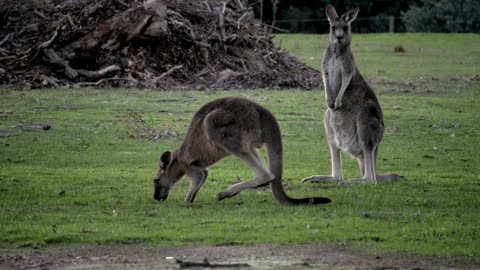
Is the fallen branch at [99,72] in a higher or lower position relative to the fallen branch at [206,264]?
lower

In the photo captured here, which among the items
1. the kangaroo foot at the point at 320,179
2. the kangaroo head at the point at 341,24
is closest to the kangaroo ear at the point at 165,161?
the kangaroo foot at the point at 320,179

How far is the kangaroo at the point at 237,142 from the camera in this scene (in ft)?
34.2

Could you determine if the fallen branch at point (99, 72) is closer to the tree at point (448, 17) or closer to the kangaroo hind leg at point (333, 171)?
the kangaroo hind leg at point (333, 171)

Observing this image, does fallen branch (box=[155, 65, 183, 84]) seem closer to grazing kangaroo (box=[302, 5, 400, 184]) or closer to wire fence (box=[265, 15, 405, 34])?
grazing kangaroo (box=[302, 5, 400, 184])

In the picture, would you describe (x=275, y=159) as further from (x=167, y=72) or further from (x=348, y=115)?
(x=167, y=72)

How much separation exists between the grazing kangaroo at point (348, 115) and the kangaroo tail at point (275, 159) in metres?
1.77

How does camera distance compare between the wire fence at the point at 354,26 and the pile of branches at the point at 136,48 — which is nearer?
the pile of branches at the point at 136,48

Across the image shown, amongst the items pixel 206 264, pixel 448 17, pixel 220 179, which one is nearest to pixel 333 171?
pixel 220 179

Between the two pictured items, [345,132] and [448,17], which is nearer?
[345,132]

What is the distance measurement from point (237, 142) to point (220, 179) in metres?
2.39

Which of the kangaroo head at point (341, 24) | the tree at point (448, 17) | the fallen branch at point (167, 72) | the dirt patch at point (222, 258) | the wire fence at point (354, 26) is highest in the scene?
the kangaroo head at point (341, 24)

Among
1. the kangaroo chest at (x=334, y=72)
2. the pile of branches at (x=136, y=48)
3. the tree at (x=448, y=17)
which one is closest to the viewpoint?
the kangaroo chest at (x=334, y=72)

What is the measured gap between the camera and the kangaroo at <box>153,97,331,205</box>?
10414mm

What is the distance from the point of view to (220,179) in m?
12.8
